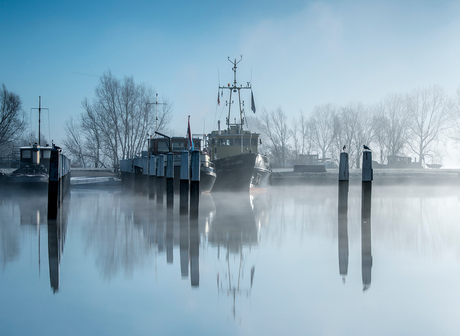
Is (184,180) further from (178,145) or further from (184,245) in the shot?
(178,145)

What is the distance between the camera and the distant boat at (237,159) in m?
20.9

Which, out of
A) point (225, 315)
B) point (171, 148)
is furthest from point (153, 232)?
point (171, 148)

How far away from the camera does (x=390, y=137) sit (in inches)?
1849

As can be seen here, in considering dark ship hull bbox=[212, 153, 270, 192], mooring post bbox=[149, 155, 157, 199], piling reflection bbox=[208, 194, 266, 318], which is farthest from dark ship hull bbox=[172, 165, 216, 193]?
piling reflection bbox=[208, 194, 266, 318]

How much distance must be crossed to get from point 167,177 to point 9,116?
32.3 metres

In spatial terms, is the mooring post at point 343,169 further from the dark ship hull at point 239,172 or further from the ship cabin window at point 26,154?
the ship cabin window at point 26,154

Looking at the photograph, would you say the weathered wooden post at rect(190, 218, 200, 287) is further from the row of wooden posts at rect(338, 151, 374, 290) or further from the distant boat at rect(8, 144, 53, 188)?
the distant boat at rect(8, 144, 53, 188)

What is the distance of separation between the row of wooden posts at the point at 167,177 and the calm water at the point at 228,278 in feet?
2.28

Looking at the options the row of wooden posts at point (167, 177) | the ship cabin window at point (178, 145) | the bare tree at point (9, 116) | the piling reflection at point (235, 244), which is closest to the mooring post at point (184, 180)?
the row of wooden posts at point (167, 177)

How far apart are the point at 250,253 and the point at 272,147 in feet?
152

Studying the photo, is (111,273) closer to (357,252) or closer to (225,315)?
(225,315)

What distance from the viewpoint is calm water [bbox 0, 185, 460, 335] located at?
170 inches

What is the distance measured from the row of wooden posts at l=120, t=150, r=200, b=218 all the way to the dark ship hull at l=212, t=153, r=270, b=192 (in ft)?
10.8

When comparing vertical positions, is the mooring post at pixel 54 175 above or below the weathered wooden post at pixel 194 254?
above
